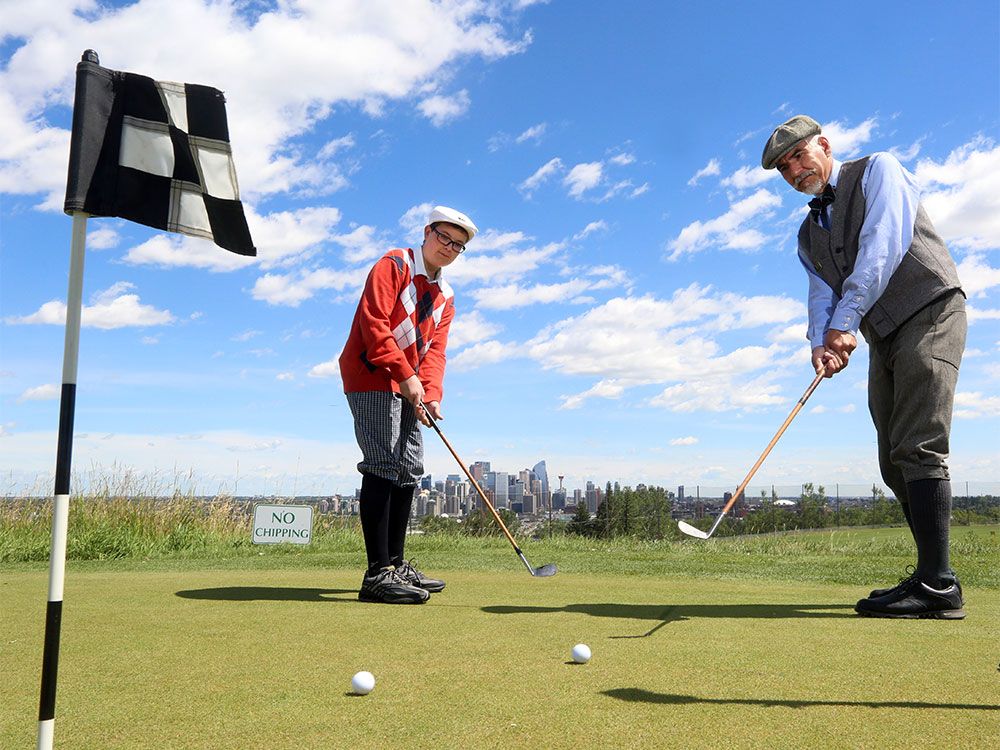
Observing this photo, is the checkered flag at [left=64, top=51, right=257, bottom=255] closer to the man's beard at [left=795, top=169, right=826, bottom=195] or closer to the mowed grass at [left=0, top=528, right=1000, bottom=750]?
the mowed grass at [left=0, top=528, right=1000, bottom=750]

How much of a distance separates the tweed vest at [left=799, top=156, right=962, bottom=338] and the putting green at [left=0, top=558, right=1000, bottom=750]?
1.29 meters

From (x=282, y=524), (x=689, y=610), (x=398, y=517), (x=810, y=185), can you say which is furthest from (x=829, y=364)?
(x=282, y=524)

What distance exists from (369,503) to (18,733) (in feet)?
7.70

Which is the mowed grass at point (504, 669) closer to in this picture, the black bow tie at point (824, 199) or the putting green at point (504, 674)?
the putting green at point (504, 674)

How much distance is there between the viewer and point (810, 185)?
382cm

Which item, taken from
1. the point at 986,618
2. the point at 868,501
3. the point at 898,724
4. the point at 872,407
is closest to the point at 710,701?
the point at 898,724

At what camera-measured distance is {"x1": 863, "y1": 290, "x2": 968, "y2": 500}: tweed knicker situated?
3.46m

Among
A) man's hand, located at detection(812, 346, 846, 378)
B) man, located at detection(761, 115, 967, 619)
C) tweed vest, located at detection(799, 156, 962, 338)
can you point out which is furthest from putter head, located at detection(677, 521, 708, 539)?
tweed vest, located at detection(799, 156, 962, 338)

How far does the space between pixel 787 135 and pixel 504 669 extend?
265cm

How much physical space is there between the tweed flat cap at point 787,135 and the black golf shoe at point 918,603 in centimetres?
190

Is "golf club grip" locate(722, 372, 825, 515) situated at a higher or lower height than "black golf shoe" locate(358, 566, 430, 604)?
higher

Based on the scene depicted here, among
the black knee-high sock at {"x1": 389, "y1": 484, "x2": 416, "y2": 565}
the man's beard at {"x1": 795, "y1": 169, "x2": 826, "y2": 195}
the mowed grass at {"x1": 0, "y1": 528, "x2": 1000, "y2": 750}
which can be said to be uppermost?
the man's beard at {"x1": 795, "y1": 169, "x2": 826, "y2": 195}

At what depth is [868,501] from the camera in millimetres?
31531

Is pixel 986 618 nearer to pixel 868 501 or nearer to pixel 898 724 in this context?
pixel 898 724
